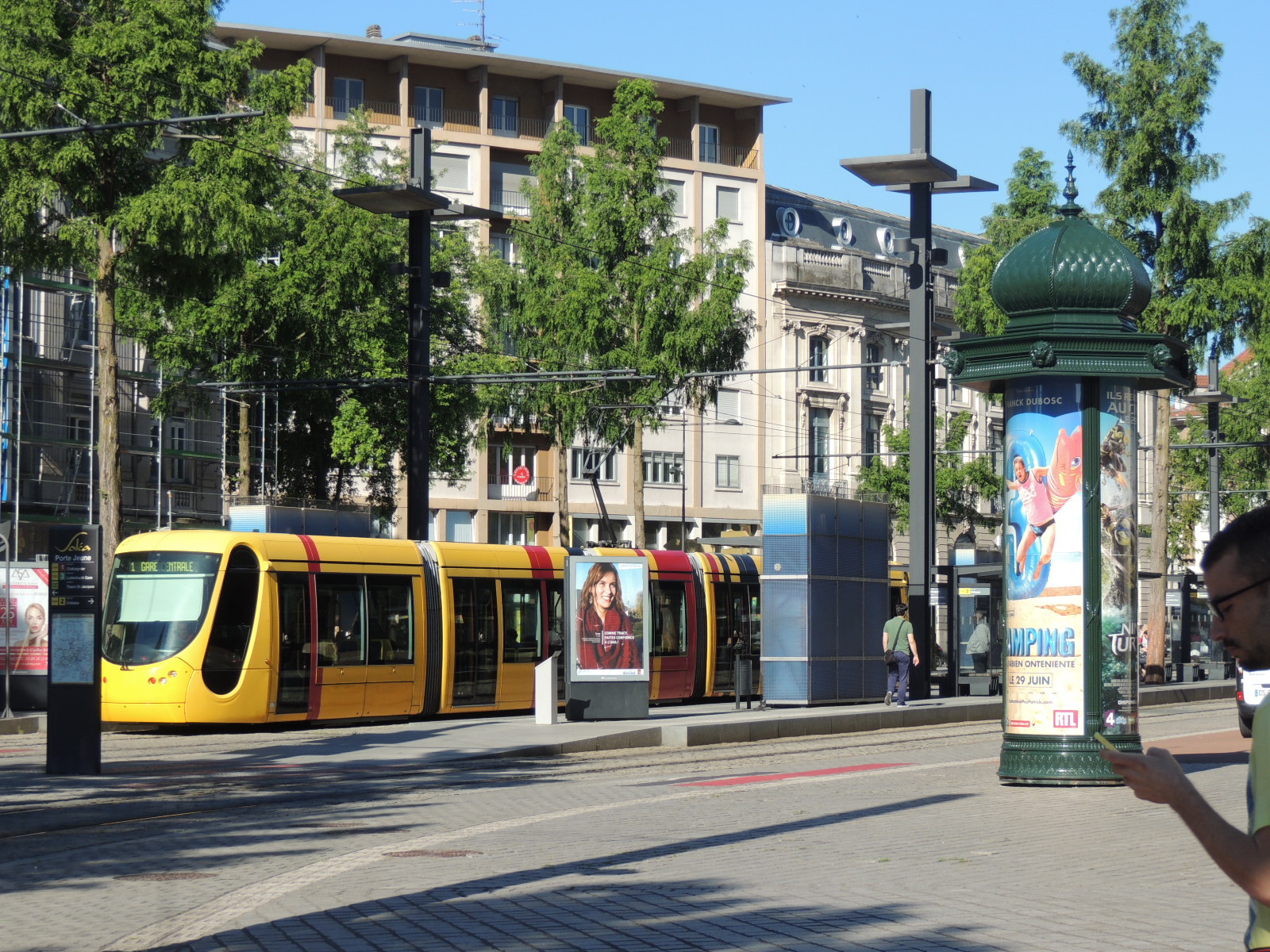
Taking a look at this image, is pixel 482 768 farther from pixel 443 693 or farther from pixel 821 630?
pixel 821 630

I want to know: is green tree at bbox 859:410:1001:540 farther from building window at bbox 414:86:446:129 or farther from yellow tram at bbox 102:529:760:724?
yellow tram at bbox 102:529:760:724

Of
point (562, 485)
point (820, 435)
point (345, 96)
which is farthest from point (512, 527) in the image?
point (562, 485)

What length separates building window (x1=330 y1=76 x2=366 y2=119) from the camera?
6994 cm

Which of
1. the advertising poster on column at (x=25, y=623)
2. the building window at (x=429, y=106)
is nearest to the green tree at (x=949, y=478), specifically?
the building window at (x=429, y=106)

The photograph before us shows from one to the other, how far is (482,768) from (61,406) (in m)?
34.4

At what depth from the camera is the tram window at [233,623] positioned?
23.5 meters

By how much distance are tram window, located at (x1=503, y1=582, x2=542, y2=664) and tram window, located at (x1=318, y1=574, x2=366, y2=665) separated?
3.12m

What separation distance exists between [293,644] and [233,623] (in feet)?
3.20

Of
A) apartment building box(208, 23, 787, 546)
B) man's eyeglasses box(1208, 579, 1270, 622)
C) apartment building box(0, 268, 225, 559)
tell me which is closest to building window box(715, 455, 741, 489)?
apartment building box(208, 23, 787, 546)

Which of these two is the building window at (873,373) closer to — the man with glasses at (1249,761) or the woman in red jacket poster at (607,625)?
the woman in red jacket poster at (607,625)

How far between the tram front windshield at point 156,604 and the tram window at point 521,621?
557 centimetres

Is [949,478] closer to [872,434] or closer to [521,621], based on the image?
[872,434]

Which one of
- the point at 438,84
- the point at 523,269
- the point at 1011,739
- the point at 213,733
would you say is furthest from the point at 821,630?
the point at 438,84

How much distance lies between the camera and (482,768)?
1920 cm
